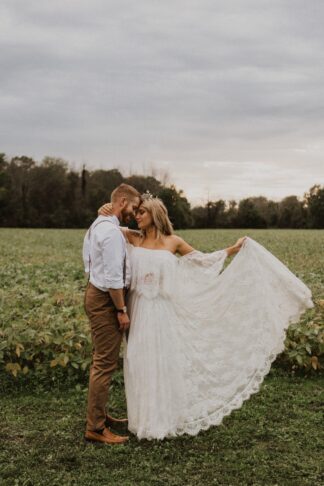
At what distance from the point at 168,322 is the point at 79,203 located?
225ft

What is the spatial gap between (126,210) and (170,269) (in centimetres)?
69

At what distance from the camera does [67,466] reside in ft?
15.3

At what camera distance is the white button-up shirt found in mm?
4828

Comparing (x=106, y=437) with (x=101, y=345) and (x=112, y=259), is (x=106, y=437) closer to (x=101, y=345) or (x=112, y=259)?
(x=101, y=345)

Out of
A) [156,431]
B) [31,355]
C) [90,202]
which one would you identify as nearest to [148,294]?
[156,431]

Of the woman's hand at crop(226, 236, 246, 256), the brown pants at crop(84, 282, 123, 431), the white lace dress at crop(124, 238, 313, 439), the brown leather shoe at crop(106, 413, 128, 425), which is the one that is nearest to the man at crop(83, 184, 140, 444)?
the brown pants at crop(84, 282, 123, 431)

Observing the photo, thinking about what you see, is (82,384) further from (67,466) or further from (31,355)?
(67,466)

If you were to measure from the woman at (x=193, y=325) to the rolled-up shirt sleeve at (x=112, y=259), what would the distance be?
364 mm

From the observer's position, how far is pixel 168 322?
5.23m

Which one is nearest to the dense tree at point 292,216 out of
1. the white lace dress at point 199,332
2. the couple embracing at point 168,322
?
the white lace dress at point 199,332

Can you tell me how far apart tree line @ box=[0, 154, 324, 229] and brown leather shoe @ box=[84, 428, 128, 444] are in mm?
59110

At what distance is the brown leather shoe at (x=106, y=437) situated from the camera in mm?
5098

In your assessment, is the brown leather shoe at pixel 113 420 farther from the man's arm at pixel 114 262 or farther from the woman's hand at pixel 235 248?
the woman's hand at pixel 235 248

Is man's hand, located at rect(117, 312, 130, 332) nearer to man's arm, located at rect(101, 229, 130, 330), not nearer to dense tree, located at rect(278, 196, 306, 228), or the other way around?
man's arm, located at rect(101, 229, 130, 330)
